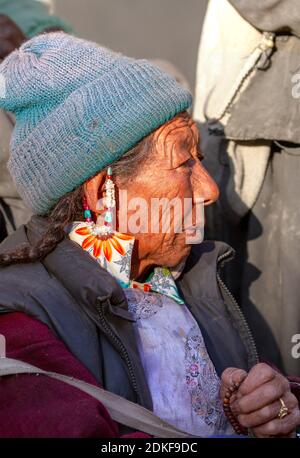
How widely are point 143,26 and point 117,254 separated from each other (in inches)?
157

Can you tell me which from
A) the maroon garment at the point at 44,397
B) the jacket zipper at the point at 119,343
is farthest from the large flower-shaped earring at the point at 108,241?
the maroon garment at the point at 44,397

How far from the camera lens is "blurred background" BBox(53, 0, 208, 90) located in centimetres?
589

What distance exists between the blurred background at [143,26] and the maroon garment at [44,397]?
4270 millimetres

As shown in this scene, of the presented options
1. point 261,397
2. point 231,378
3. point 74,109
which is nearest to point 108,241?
point 74,109

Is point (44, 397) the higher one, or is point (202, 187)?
point (202, 187)

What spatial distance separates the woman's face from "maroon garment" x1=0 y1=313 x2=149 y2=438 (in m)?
0.53

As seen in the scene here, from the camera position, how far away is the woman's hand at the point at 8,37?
350cm

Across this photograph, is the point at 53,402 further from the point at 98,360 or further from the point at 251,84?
the point at 251,84

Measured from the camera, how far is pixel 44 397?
183 cm

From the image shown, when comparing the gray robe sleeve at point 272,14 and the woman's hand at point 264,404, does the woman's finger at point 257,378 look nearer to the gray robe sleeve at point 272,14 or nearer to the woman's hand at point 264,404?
the woman's hand at point 264,404

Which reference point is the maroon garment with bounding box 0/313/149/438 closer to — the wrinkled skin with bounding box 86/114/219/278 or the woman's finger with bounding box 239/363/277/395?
the woman's finger with bounding box 239/363/277/395

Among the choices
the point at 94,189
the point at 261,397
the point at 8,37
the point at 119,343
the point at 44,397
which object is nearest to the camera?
the point at 44,397

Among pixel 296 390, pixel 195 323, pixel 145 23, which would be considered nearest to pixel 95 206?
pixel 195 323

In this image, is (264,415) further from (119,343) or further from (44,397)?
(44,397)
